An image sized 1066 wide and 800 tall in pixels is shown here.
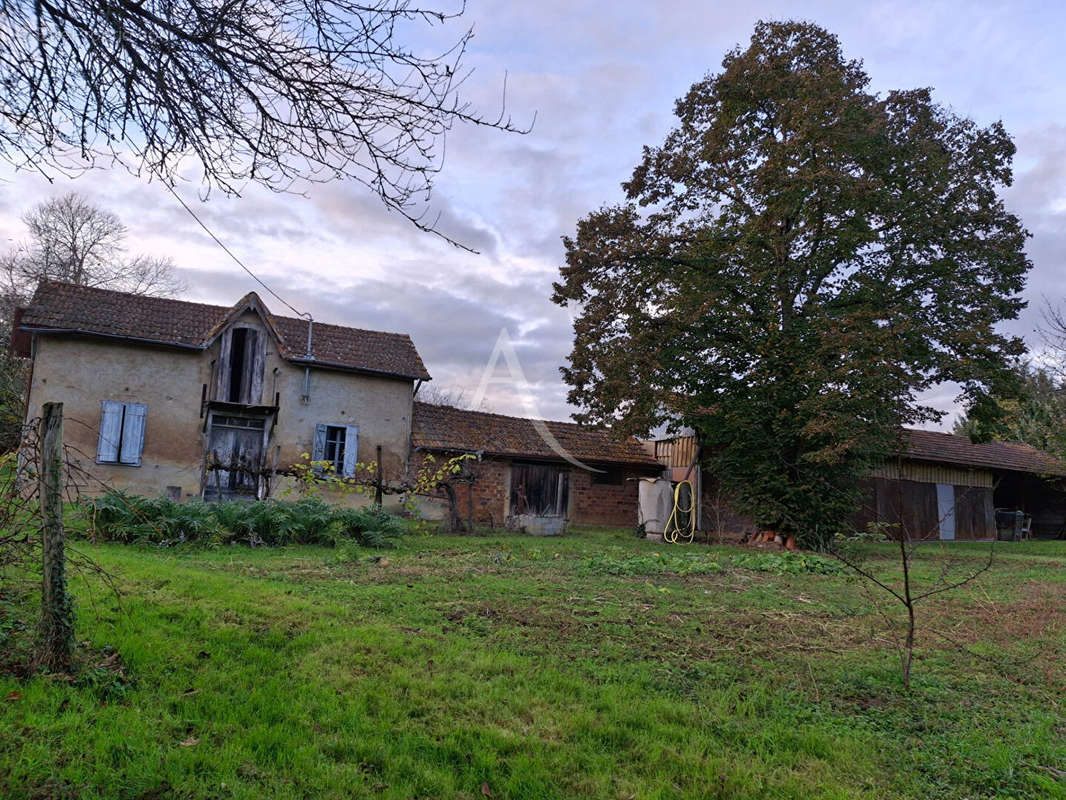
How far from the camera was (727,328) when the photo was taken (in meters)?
16.8

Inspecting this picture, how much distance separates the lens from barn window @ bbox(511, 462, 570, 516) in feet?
70.2

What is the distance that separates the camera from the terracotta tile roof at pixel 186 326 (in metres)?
16.6

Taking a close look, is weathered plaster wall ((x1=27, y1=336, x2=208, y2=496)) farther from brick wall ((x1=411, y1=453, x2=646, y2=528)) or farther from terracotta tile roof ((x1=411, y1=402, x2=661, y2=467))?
brick wall ((x1=411, y1=453, x2=646, y2=528))

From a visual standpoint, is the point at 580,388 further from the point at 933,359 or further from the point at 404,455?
the point at 933,359

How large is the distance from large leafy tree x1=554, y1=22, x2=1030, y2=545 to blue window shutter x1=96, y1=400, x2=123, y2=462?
1144 cm

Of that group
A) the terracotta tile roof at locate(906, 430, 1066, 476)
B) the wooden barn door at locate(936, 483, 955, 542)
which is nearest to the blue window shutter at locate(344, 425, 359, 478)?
the terracotta tile roof at locate(906, 430, 1066, 476)

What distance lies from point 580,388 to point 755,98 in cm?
872

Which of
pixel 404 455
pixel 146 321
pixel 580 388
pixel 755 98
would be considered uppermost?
pixel 755 98

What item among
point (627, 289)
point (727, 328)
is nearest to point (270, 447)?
point (627, 289)

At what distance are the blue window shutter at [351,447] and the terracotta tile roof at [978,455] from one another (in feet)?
57.7

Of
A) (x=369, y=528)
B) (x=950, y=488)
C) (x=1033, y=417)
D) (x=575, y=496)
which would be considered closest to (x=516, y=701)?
(x=369, y=528)

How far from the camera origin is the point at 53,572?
13.2 ft

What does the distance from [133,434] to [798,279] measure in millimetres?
16947

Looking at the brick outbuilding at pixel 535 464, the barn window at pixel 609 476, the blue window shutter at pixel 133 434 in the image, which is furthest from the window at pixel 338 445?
the barn window at pixel 609 476
